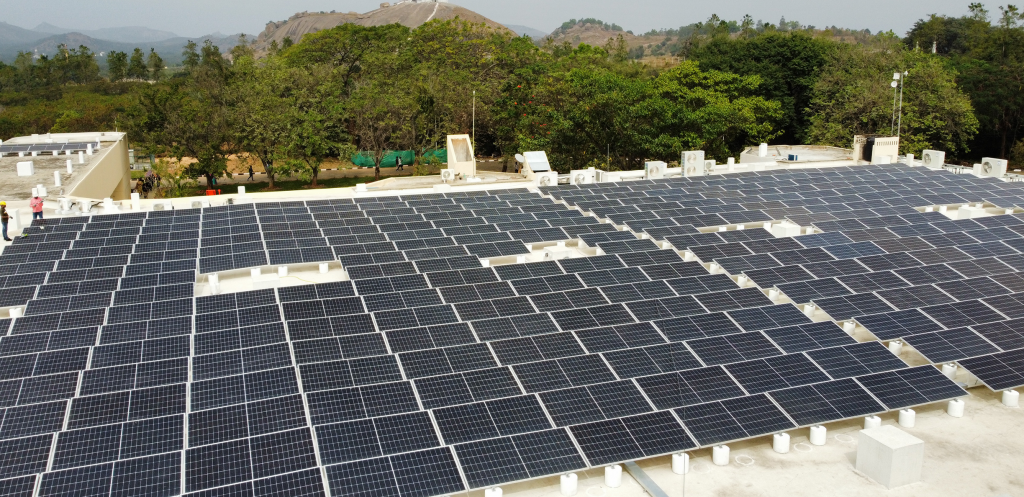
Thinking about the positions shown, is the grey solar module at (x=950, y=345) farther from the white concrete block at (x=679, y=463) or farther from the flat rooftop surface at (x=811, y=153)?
the flat rooftop surface at (x=811, y=153)

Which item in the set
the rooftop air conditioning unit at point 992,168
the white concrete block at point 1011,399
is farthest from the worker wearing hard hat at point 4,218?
the rooftop air conditioning unit at point 992,168

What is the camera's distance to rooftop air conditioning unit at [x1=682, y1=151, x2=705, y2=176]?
31.2 meters

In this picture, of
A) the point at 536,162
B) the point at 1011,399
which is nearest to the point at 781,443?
the point at 1011,399

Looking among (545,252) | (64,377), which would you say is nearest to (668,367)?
(545,252)

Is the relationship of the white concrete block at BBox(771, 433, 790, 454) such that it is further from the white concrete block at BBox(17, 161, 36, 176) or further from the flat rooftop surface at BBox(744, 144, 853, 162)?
the white concrete block at BBox(17, 161, 36, 176)

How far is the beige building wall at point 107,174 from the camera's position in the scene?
2999 centimetres

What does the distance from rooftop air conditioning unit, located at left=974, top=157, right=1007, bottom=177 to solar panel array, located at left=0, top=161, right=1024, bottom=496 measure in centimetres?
945

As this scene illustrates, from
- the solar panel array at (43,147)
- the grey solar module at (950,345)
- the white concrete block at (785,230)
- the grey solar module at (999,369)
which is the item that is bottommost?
the grey solar module at (999,369)

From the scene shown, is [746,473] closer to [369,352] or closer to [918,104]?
[369,352]

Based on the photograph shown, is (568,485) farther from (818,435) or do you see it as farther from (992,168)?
(992,168)

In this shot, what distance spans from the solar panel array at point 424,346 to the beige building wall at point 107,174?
8.62 meters

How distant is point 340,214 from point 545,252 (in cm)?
Answer: 689

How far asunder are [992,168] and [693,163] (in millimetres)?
13687

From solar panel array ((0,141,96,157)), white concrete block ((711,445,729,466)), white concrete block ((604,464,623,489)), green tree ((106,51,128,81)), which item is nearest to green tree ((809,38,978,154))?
white concrete block ((711,445,729,466))
